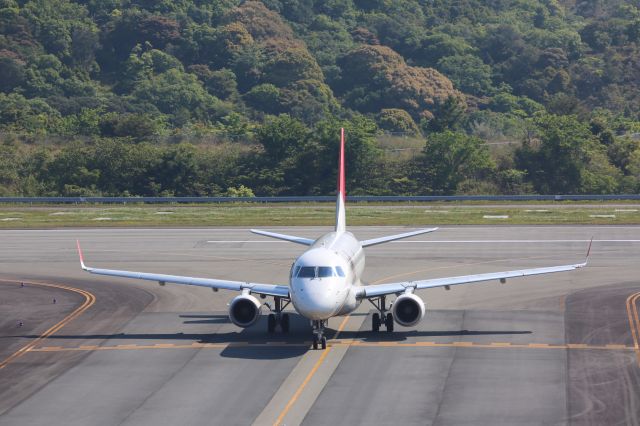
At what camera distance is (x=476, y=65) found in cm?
19488

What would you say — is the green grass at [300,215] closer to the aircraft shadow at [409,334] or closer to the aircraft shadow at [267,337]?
the aircraft shadow at [409,334]

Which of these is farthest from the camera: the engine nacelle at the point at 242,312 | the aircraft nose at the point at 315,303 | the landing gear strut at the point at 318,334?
the engine nacelle at the point at 242,312

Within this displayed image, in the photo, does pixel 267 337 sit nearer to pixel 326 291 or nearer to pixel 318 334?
pixel 318 334

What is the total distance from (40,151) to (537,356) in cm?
10426

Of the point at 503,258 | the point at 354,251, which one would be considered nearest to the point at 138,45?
the point at 503,258

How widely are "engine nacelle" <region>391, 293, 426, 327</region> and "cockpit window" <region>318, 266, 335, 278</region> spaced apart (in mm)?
3339

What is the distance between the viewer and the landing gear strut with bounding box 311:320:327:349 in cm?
4034

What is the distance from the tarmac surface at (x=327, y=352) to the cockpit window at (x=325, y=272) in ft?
9.92

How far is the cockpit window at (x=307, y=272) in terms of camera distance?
131 ft

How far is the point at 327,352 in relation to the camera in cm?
4044

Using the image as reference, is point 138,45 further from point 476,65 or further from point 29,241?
point 29,241

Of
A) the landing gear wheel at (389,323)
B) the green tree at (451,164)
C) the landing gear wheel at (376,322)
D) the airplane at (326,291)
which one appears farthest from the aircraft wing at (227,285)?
the green tree at (451,164)

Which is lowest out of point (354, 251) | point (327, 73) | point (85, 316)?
point (85, 316)

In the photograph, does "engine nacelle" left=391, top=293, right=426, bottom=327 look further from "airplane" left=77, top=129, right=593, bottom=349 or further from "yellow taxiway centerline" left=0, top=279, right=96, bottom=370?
"yellow taxiway centerline" left=0, top=279, right=96, bottom=370
